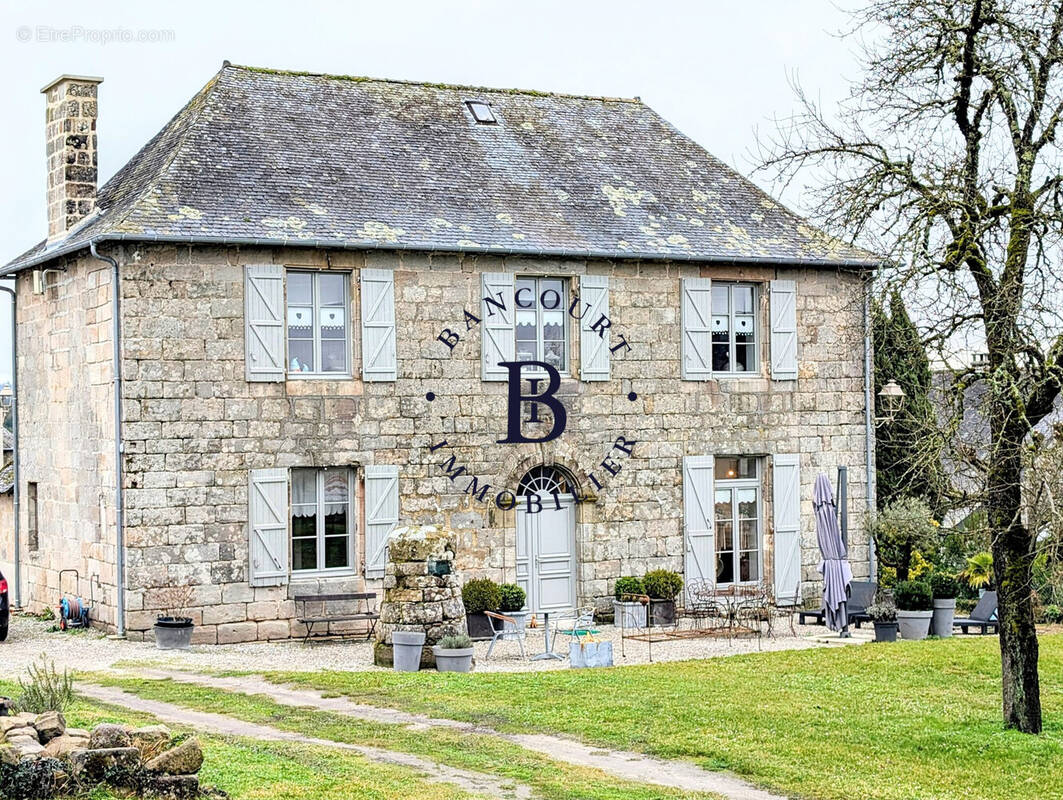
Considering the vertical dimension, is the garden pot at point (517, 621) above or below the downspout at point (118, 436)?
below

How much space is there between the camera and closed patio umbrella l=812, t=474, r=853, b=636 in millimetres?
18953

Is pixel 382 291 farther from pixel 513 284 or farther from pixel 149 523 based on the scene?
pixel 149 523

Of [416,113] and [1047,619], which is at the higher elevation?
[416,113]

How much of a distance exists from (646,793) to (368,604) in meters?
9.67

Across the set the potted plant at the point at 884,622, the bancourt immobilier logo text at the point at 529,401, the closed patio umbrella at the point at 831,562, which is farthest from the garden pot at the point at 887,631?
the bancourt immobilier logo text at the point at 529,401

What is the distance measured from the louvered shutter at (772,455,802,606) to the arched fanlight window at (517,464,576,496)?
3145mm

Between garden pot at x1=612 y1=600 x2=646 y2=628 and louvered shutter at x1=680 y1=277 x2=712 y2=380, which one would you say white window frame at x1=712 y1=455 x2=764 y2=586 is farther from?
garden pot at x1=612 y1=600 x2=646 y2=628

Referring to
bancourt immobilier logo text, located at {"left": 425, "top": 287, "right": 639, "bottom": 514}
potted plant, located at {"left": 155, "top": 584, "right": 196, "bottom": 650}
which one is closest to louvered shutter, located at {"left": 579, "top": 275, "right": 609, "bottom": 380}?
bancourt immobilier logo text, located at {"left": 425, "top": 287, "right": 639, "bottom": 514}

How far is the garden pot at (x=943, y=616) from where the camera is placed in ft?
64.4

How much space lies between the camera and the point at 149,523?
1802cm

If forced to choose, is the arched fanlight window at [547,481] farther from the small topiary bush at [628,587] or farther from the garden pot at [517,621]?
the garden pot at [517,621]

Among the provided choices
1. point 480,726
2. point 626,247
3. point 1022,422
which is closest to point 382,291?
point 626,247

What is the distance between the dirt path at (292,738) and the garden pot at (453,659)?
3.42 meters

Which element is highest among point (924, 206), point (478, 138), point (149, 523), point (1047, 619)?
point (478, 138)
